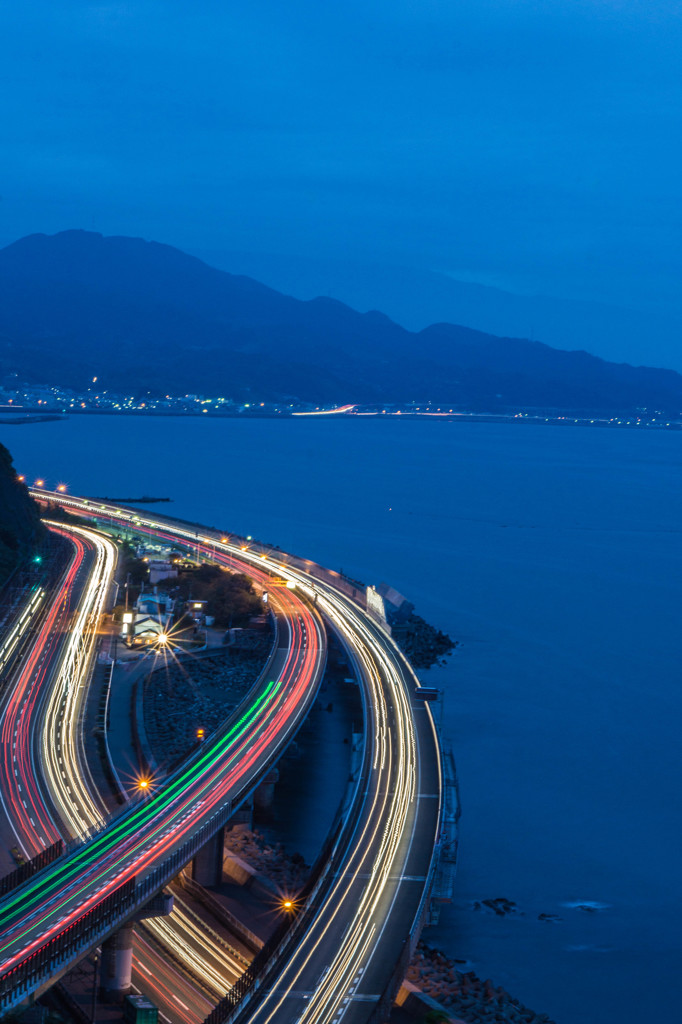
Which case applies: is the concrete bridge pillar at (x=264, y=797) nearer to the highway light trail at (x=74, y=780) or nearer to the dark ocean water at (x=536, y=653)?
the highway light trail at (x=74, y=780)

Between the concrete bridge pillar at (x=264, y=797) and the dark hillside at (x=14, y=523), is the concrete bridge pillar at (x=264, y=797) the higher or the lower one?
the lower one

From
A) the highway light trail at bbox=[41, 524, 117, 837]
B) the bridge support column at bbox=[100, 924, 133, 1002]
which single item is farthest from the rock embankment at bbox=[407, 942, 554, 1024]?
the highway light trail at bbox=[41, 524, 117, 837]

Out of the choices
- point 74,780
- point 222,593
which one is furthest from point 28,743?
point 222,593

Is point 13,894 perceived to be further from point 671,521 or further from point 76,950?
point 671,521

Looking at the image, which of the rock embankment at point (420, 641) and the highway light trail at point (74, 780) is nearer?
the highway light trail at point (74, 780)

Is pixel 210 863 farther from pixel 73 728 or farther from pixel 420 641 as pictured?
pixel 420 641

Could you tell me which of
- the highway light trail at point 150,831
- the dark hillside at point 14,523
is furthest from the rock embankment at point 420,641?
the dark hillside at point 14,523

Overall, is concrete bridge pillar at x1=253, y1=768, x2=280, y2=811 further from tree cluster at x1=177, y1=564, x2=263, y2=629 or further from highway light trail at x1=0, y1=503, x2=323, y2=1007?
tree cluster at x1=177, y1=564, x2=263, y2=629
